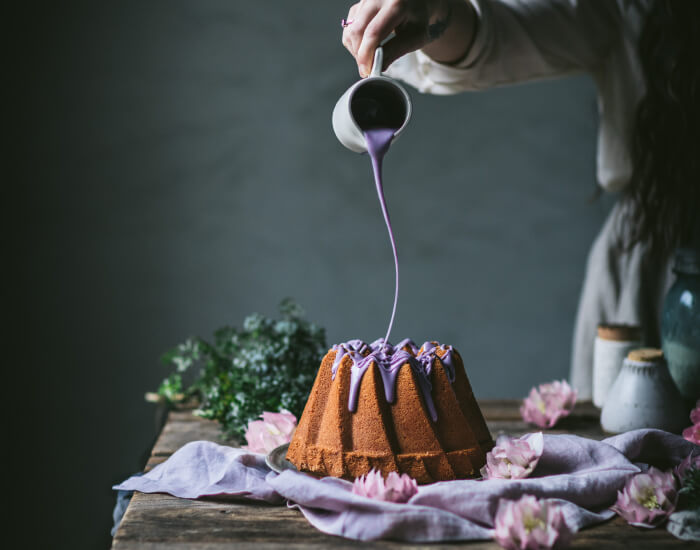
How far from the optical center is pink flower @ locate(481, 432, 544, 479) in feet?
3.21

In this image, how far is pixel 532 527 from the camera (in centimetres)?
82

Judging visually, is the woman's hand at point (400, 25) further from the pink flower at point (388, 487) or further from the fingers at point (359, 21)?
the pink flower at point (388, 487)

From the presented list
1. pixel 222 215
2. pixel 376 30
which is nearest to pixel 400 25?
pixel 376 30

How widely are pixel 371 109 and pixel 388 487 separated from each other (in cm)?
56

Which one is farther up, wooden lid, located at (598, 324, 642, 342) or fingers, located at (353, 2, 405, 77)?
fingers, located at (353, 2, 405, 77)

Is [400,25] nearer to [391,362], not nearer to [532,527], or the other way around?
[391,362]

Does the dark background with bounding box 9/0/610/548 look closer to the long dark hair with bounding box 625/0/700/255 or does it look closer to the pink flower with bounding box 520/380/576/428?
the long dark hair with bounding box 625/0/700/255

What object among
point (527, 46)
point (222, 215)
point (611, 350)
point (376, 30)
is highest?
point (527, 46)

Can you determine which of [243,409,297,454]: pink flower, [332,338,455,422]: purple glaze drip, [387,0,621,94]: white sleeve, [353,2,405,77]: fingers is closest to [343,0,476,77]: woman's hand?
[353,2,405,77]: fingers

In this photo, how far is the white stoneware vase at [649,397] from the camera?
124cm

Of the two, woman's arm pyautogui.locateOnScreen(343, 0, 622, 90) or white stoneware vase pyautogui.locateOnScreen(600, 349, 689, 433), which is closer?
white stoneware vase pyautogui.locateOnScreen(600, 349, 689, 433)

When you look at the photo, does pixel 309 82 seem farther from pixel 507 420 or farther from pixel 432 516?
pixel 432 516

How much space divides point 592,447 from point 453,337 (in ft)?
5.37

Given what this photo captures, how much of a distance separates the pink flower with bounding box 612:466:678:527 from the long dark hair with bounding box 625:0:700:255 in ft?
3.11
